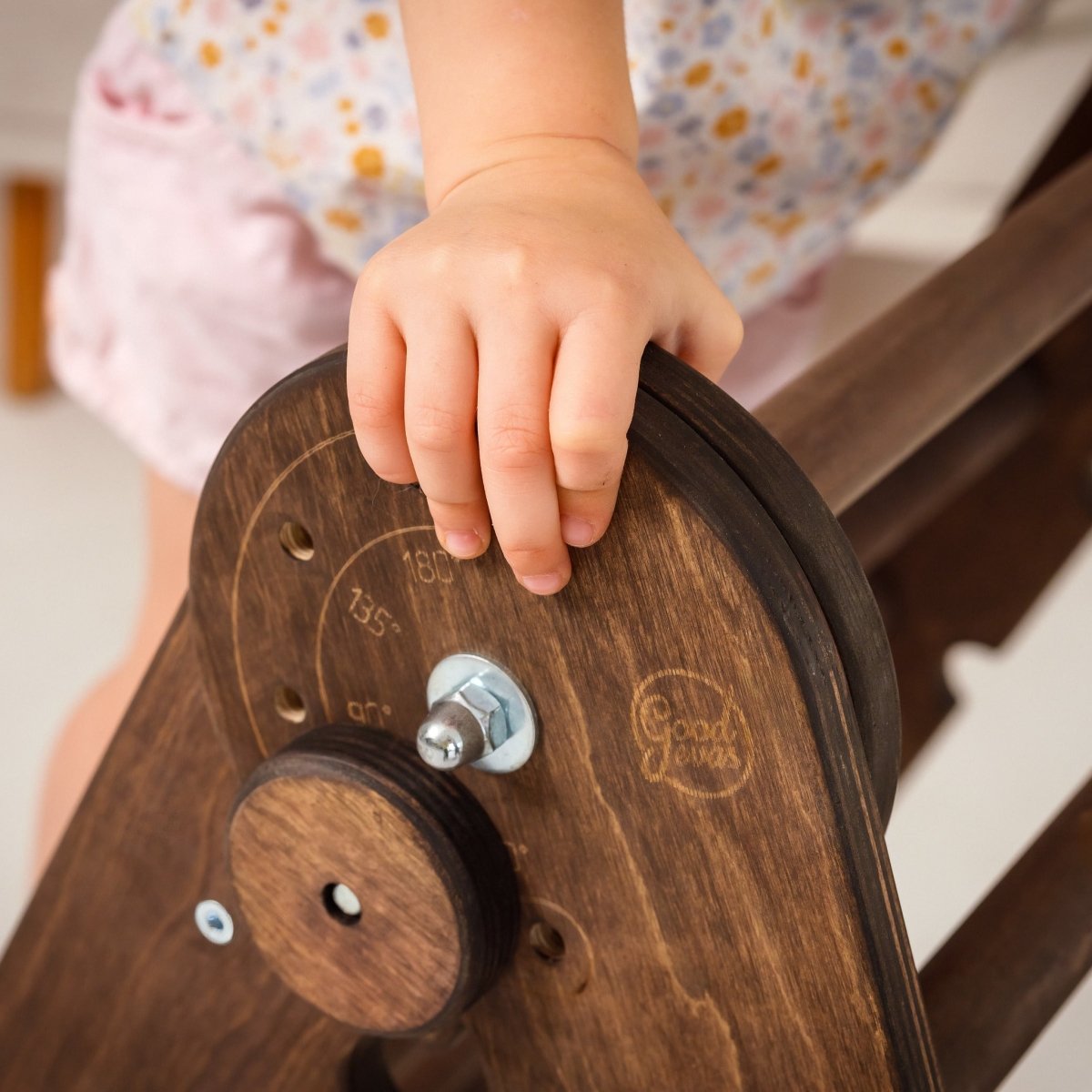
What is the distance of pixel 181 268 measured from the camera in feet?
1.59

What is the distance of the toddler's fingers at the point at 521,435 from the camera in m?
0.19

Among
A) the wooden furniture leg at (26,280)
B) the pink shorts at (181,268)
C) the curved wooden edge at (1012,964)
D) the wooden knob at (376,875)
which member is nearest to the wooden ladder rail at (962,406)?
the curved wooden edge at (1012,964)

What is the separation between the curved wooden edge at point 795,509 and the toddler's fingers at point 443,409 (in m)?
0.03

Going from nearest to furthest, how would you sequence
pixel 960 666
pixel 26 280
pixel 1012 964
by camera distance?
1. pixel 1012 964
2. pixel 960 666
3. pixel 26 280

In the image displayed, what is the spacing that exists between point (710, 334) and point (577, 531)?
54mm

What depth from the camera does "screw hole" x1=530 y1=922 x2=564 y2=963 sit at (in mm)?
228

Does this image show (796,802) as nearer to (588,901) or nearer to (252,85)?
(588,901)

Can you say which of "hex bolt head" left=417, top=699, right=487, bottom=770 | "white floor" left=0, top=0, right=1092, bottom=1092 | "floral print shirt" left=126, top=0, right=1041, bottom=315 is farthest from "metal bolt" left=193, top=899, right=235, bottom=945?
"white floor" left=0, top=0, right=1092, bottom=1092

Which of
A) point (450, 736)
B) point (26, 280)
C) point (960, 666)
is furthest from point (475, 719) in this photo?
point (26, 280)

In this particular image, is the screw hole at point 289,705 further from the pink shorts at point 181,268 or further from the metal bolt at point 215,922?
the pink shorts at point 181,268

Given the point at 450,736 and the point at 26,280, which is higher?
the point at 450,736

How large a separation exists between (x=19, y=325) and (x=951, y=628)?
0.84 meters

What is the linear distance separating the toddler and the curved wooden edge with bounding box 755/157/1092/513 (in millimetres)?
38

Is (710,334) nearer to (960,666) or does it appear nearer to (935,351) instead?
(935,351)
